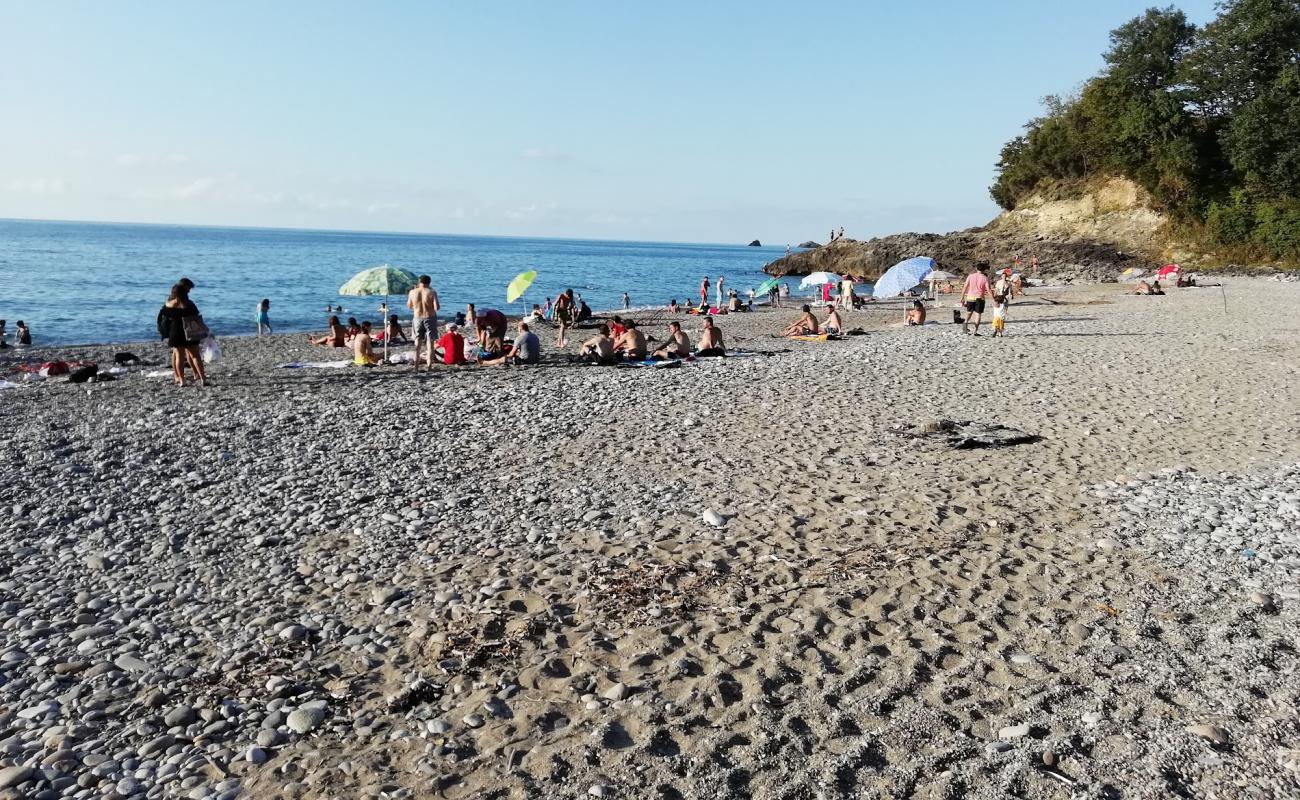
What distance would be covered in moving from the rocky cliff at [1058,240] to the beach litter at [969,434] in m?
42.2

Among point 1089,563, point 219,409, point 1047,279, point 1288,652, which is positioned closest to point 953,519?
point 1089,563

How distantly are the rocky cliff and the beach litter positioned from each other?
139 feet

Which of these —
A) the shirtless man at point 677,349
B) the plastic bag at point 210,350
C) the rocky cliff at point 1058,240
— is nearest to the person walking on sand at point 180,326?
the plastic bag at point 210,350

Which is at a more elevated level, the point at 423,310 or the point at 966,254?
the point at 966,254

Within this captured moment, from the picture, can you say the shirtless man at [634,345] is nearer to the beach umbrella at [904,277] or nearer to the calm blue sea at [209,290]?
the beach umbrella at [904,277]

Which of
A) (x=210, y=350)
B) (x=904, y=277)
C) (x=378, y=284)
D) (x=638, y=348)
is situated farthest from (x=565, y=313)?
(x=210, y=350)

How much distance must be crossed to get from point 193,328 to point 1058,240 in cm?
5717

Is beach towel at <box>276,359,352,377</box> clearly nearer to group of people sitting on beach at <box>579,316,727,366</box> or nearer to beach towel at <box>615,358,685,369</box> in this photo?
group of people sitting on beach at <box>579,316,727,366</box>

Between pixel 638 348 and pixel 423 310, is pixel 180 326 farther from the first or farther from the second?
pixel 638 348

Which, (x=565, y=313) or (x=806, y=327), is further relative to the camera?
(x=565, y=313)

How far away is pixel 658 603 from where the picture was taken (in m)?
6.14

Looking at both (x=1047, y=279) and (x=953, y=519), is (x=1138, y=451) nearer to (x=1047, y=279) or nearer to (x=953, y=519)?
(x=953, y=519)

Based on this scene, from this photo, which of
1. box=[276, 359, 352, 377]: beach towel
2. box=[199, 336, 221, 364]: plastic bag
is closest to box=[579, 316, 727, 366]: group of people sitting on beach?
box=[276, 359, 352, 377]: beach towel

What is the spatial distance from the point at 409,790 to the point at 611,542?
11.4ft
